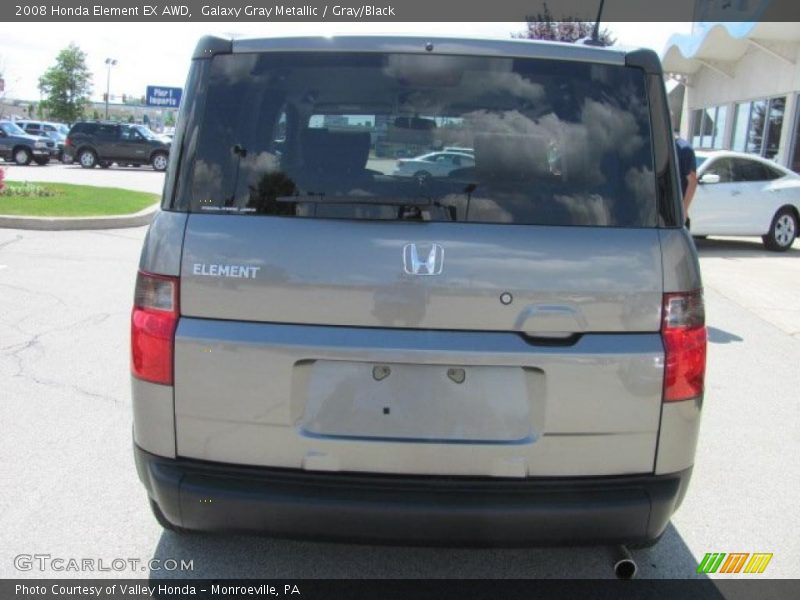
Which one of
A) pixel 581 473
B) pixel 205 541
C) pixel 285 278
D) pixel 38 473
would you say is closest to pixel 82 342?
pixel 38 473

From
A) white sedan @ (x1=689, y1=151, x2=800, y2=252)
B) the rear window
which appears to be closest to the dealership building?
white sedan @ (x1=689, y1=151, x2=800, y2=252)

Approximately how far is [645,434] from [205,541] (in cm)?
193

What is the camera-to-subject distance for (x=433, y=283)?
2521 mm

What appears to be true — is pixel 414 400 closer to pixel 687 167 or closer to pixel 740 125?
pixel 687 167

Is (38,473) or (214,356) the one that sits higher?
(214,356)

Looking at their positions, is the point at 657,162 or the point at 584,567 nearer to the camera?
the point at 657,162

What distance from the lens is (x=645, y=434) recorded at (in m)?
2.59

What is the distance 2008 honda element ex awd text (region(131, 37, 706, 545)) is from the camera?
2.52 m

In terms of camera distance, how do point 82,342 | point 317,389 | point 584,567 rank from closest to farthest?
point 317,389 → point 584,567 → point 82,342

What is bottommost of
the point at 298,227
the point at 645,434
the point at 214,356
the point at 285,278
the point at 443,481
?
the point at 443,481

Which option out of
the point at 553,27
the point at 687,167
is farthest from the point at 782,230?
the point at 553,27

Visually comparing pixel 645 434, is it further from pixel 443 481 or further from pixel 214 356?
pixel 214 356

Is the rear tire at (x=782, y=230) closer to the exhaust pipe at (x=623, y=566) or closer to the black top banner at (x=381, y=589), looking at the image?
the black top banner at (x=381, y=589)

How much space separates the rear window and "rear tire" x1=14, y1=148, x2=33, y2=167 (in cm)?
3383
